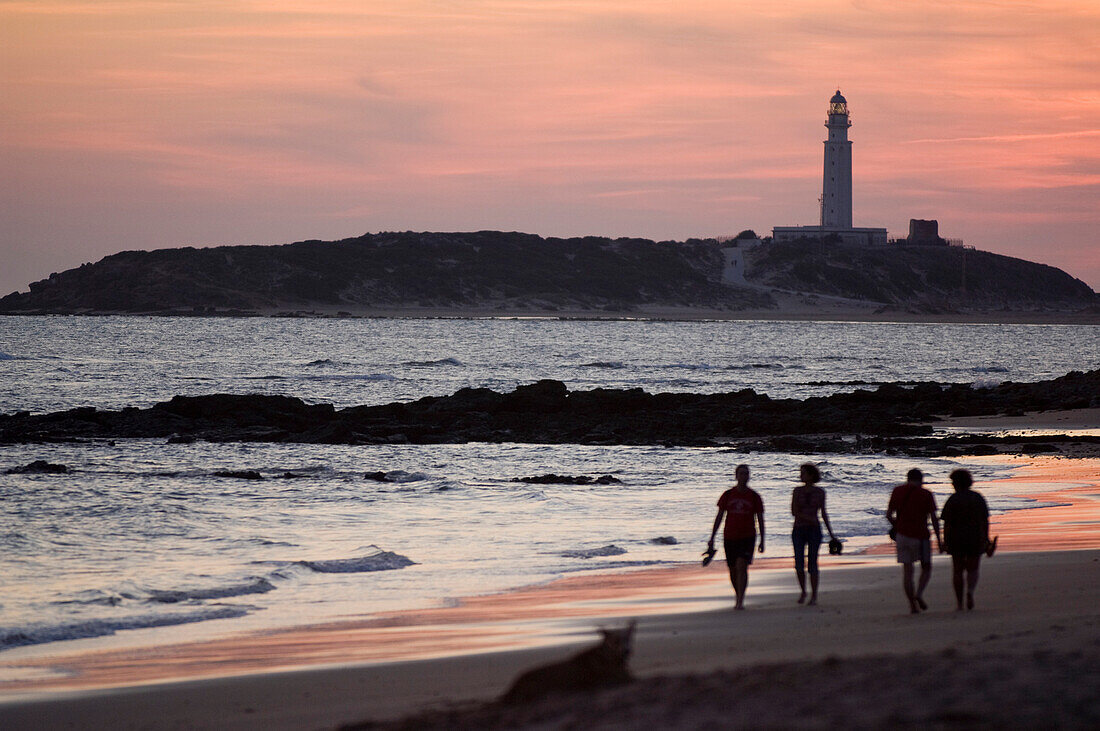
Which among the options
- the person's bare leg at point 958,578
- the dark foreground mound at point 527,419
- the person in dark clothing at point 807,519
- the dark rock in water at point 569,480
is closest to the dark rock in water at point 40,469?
the dark foreground mound at point 527,419

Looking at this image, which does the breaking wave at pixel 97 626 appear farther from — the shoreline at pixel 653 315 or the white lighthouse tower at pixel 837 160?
the shoreline at pixel 653 315

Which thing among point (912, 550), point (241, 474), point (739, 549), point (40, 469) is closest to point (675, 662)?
point (739, 549)

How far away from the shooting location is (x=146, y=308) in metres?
165

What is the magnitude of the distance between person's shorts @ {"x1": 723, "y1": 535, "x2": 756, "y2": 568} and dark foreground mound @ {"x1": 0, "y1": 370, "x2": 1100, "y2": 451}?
15.9 metres

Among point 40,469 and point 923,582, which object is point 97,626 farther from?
point 40,469

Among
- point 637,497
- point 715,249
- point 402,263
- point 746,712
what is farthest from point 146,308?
point 746,712

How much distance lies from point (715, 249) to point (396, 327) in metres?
71.5

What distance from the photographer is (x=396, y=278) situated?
178000mm

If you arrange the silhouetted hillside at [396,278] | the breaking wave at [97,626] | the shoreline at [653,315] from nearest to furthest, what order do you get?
1. the breaking wave at [97,626]
2. the shoreline at [653,315]
3. the silhouetted hillside at [396,278]

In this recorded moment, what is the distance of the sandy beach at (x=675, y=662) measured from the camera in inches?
206

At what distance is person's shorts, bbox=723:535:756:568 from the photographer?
31.6 feet

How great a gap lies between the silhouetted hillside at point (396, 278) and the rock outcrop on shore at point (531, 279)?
21 centimetres

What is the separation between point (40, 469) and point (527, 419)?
40.5 ft

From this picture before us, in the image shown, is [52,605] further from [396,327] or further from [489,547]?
[396,327]
